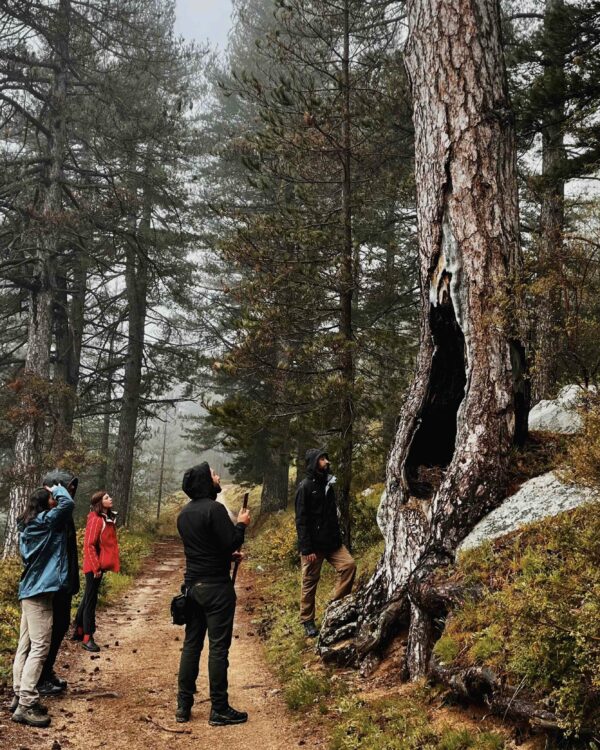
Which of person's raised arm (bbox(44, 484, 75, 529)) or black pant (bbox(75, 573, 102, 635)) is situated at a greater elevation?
person's raised arm (bbox(44, 484, 75, 529))

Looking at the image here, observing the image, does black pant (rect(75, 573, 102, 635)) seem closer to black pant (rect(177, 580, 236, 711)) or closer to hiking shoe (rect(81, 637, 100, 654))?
hiking shoe (rect(81, 637, 100, 654))

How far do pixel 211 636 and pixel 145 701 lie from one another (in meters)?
1.35

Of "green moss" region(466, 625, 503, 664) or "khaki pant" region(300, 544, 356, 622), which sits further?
"khaki pant" region(300, 544, 356, 622)

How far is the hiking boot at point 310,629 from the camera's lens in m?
7.94

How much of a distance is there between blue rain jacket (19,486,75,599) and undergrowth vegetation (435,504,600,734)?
11.5 ft

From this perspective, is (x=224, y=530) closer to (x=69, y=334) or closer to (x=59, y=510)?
(x=59, y=510)

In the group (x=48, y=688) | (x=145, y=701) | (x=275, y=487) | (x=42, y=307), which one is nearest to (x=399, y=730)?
(x=145, y=701)

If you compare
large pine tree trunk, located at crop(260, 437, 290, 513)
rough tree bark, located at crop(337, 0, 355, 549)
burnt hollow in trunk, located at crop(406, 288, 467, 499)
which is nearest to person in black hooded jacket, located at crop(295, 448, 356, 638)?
burnt hollow in trunk, located at crop(406, 288, 467, 499)

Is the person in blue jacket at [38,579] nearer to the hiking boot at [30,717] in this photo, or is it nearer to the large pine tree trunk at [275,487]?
the hiking boot at [30,717]

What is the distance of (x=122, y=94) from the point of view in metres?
15.9

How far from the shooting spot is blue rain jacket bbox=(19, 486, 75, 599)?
5.82 metres

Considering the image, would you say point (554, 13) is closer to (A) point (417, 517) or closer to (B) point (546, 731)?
(A) point (417, 517)

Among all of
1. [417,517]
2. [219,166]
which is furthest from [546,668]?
[219,166]

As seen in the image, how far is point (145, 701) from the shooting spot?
638cm
